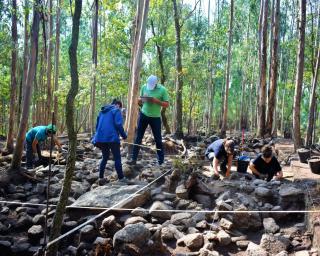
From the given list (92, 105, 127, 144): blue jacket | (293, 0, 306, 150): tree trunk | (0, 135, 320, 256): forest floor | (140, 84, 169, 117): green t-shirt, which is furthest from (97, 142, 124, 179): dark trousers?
(293, 0, 306, 150): tree trunk

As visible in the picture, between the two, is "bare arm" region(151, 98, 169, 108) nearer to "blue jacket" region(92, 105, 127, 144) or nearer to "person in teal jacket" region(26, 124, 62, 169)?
"blue jacket" region(92, 105, 127, 144)

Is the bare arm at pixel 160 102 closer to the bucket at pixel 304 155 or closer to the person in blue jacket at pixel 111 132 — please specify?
the person in blue jacket at pixel 111 132

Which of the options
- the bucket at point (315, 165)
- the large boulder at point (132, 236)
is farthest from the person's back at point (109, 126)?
the bucket at point (315, 165)

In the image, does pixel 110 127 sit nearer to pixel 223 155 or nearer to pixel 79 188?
pixel 79 188

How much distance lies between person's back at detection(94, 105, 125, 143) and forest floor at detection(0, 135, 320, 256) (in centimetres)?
79

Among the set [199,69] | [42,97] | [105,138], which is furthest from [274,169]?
[199,69]

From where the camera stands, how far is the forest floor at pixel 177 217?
184 inches

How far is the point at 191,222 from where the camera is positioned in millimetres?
5426

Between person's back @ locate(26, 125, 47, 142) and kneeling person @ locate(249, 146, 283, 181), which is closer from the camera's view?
kneeling person @ locate(249, 146, 283, 181)

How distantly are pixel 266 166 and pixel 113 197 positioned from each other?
3.34 meters

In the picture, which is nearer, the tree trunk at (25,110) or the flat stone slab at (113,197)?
the flat stone slab at (113,197)

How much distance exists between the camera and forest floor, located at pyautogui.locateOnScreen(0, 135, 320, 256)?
468 centimetres

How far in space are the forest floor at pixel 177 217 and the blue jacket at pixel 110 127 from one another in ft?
2.59

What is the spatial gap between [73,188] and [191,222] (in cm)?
243
